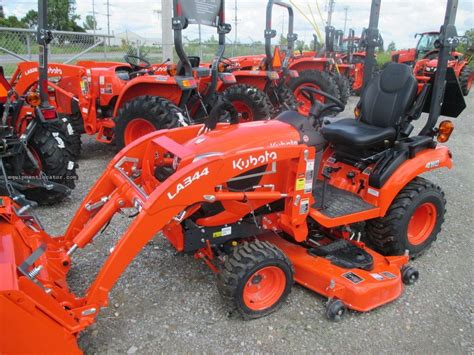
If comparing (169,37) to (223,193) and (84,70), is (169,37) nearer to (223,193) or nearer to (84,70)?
(84,70)

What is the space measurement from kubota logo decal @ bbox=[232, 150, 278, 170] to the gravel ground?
1.03 metres

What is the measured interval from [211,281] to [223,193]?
94 cm

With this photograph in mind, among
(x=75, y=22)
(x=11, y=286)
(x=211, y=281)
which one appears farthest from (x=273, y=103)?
(x=75, y=22)

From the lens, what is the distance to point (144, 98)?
18.0ft

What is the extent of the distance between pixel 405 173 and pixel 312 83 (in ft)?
21.5

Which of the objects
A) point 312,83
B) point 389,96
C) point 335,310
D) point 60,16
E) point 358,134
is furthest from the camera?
point 60,16

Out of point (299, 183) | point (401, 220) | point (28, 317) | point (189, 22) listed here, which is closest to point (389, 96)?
point (401, 220)

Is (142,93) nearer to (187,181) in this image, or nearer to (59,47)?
(187,181)

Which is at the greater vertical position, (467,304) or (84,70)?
(84,70)

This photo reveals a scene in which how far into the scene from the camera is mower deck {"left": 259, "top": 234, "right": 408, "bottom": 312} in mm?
2906

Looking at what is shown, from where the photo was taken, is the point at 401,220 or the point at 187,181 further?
the point at 401,220

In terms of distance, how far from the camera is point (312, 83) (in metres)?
9.63

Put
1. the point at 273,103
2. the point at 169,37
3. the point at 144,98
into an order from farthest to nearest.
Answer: the point at 169,37, the point at 273,103, the point at 144,98

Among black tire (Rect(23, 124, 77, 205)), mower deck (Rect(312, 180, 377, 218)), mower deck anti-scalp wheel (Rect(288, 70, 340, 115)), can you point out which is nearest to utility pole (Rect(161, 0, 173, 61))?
mower deck anti-scalp wheel (Rect(288, 70, 340, 115))
